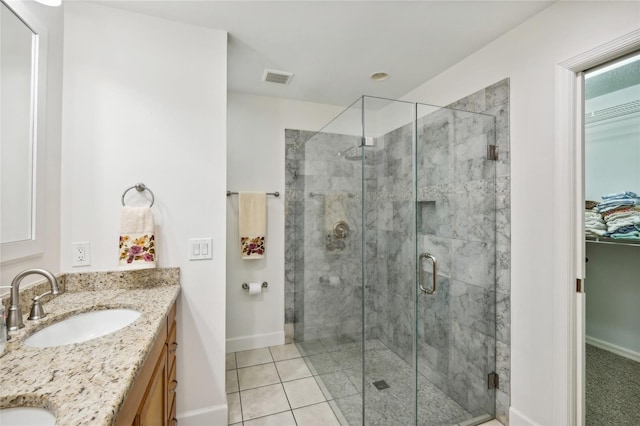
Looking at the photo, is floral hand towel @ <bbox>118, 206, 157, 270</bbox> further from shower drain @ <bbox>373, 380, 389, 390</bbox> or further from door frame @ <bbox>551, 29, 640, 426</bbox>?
door frame @ <bbox>551, 29, 640, 426</bbox>

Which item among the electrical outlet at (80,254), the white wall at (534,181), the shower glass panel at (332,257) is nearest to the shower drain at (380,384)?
the shower glass panel at (332,257)

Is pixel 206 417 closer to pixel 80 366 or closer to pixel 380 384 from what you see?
pixel 380 384

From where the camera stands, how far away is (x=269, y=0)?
1540mm

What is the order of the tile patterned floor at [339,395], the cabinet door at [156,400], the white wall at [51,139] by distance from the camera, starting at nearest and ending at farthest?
1. the cabinet door at [156,400]
2. the white wall at [51,139]
3. the tile patterned floor at [339,395]

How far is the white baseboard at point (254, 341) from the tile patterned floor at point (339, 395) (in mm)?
432

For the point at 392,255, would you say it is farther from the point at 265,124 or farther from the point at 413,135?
the point at 265,124

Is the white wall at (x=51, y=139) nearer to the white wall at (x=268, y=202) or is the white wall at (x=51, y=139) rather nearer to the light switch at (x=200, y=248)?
the light switch at (x=200, y=248)

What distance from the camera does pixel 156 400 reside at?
116 cm

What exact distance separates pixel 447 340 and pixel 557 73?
67.7 inches

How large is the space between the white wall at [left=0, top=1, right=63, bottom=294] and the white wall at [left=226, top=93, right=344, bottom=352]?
1327 mm

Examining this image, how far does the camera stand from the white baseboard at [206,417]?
168cm

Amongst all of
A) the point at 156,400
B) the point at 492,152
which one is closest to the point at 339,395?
the point at 156,400

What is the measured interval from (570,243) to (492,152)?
2.33ft

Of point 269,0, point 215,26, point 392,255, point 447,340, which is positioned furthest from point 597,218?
point 215,26
